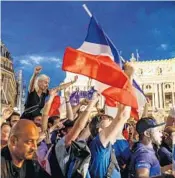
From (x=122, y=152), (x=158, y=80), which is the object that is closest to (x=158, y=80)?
(x=158, y=80)

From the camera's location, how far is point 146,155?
12.1ft

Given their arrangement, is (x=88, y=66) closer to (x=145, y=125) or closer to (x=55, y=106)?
(x=145, y=125)

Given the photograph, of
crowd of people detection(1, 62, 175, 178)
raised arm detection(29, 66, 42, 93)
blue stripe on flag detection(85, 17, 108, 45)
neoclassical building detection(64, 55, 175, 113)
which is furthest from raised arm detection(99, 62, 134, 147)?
neoclassical building detection(64, 55, 175, 113)

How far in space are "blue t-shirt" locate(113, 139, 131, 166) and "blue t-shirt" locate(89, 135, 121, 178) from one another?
76 cm

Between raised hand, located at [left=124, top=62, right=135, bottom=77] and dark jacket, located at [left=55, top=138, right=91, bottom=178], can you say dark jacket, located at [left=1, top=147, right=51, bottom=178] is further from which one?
raised hand, located at [left=124, top=62, right=135, bottom=77]

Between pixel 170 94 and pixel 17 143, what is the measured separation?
5826 centimetres

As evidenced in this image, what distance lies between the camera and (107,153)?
364cm

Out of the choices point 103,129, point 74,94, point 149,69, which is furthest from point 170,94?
point 103,129

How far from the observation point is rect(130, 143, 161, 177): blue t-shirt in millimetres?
3626

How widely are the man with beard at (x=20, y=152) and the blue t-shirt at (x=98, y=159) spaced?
35.9 inches

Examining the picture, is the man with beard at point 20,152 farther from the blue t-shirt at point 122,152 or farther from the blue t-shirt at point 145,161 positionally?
the blue t-shirt at point 122,152

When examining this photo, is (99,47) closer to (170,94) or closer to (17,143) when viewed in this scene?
(17,143)

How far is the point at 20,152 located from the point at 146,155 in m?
1.40

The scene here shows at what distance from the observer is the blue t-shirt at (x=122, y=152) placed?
4391 millimetres
